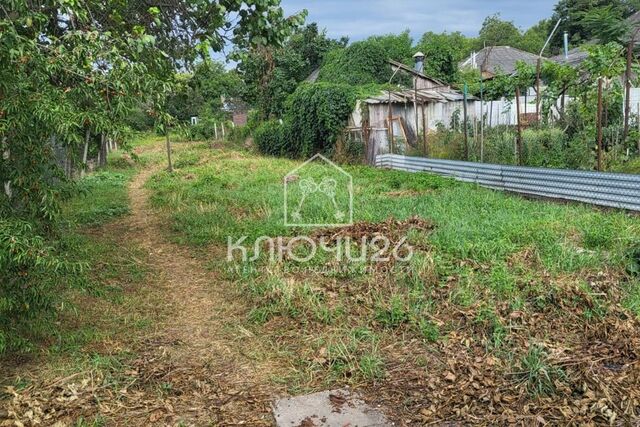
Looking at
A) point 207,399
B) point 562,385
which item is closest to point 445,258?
point 562,385

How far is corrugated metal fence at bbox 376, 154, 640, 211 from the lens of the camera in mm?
6066

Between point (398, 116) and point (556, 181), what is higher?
point (398, 116)

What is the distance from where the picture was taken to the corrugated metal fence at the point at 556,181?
6.07m

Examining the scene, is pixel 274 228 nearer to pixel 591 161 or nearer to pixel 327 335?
pixel 327 335

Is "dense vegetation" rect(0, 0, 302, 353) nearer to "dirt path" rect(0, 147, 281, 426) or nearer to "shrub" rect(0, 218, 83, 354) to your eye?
"shrub" rect(0, 218, 83, 354)

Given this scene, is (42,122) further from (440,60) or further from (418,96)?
(440,60)

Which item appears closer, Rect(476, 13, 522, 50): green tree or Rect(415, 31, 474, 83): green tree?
Rect(415, 31, 474, 83): green tree

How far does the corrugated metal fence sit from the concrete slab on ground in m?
4.88

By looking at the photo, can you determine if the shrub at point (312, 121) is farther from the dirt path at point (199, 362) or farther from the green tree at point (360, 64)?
the dirt path at point (199, 362)

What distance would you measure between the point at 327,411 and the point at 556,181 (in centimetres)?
566

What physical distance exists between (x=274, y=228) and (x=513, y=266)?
2827 mm

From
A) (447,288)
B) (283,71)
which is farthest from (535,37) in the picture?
(447,288)

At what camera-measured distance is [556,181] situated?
7035 mm

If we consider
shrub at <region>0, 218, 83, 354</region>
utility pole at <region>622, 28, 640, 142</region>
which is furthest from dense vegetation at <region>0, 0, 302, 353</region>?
utility pole at <region>622, 28, 640, 142</region>
